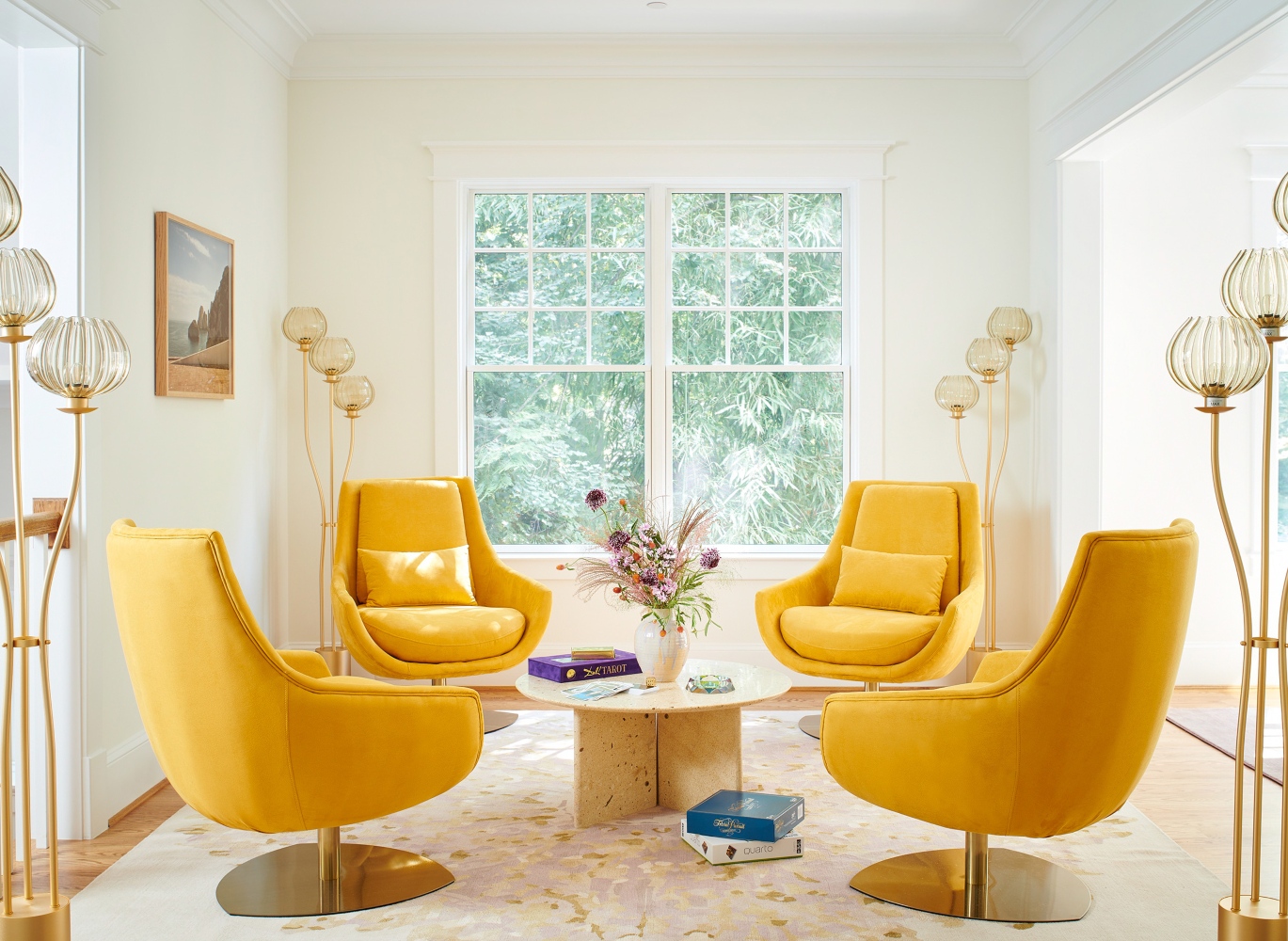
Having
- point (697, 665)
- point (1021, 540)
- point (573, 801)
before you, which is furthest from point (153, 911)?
point (1021, 540)

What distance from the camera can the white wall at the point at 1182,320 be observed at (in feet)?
15.1

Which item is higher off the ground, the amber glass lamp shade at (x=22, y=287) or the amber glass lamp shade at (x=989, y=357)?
the amber glass lamp shade at (x=989, y=357)

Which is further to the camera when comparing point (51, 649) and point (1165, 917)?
point (51, 649)

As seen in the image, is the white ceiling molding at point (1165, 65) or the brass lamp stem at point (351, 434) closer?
the white ceiling molding at point (1165, 65)

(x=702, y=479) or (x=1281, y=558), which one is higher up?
(x=702, y=479)

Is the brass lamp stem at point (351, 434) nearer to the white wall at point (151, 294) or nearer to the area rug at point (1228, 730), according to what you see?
the white wall at point (151, 294)

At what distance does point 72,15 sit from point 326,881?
253cm

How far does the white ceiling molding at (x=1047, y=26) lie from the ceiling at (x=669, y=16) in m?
0.02

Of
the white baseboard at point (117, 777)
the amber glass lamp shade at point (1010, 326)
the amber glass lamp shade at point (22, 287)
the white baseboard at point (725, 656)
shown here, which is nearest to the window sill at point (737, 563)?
the white baseboard at point (725, 656)

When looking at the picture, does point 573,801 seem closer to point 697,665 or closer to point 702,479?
point 697,665

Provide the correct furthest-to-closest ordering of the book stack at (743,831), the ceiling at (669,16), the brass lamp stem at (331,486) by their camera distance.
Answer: the brass lamp stem at (331,486) → the ceiling at (669,16) → the book stack at (743,831)

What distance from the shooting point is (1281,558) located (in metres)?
4.73

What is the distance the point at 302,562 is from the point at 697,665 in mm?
2292

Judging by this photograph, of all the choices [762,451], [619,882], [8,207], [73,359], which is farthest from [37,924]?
[762,451]
